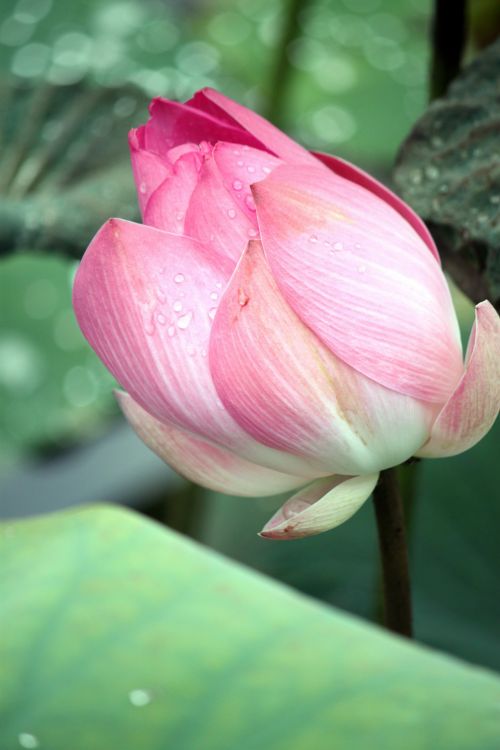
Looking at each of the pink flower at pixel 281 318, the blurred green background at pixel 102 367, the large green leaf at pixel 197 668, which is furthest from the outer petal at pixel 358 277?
the blurred green background at pixel 102 367

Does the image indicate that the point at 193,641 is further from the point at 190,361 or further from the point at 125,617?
the point at 190,361

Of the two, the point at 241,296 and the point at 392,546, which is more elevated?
the point at 241,296

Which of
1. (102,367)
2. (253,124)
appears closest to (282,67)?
(102,367)

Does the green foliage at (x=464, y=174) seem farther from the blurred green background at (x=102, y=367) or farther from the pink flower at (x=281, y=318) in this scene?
the blurred green background at (x=102, y=367)

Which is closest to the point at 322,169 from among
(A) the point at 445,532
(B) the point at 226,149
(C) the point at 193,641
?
(B) the point at 226,149

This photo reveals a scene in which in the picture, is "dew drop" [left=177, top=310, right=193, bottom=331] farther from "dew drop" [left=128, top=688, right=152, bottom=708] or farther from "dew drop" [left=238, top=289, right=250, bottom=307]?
"dew drop" [left=128, top=688, right=152, bottom=708]

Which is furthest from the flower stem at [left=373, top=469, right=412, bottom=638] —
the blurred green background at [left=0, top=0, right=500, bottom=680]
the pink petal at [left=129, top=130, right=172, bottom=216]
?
the blurred green background at [left=0, top=0, right=500, bottom=680]

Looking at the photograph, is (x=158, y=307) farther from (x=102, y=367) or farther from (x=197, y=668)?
(x=102, y=367)
